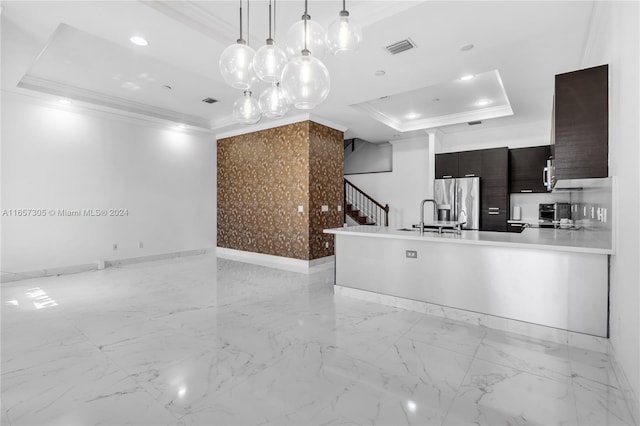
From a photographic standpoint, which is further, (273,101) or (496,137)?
(496,137)

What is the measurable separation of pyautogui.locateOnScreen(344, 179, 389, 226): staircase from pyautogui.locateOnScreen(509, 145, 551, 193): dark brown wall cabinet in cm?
316

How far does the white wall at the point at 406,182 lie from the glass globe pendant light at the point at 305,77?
6.64 metres

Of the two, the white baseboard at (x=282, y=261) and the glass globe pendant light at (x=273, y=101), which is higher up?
the glass globe pendant light at (x=273, y=101)

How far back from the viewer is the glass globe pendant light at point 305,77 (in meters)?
1.79

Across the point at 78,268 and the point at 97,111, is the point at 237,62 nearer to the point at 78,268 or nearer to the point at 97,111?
the point at 97,111

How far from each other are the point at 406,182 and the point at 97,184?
7144mm

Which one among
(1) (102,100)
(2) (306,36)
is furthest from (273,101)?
(1) (102,100)

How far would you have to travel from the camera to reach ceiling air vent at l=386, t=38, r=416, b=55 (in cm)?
322

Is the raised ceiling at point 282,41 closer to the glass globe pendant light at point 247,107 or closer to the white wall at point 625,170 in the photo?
the white wall at point 625,170

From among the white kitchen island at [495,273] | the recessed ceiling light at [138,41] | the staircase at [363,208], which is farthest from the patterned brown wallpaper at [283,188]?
the recessed ceiling light at [138,41]

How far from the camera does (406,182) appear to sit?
8.50 m

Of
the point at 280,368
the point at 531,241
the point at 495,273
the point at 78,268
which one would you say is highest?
the point at 531,241

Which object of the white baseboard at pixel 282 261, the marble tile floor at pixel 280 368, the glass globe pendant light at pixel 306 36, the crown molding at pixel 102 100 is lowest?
the marble tile floor at pixel 280 368

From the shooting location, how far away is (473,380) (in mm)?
2068
